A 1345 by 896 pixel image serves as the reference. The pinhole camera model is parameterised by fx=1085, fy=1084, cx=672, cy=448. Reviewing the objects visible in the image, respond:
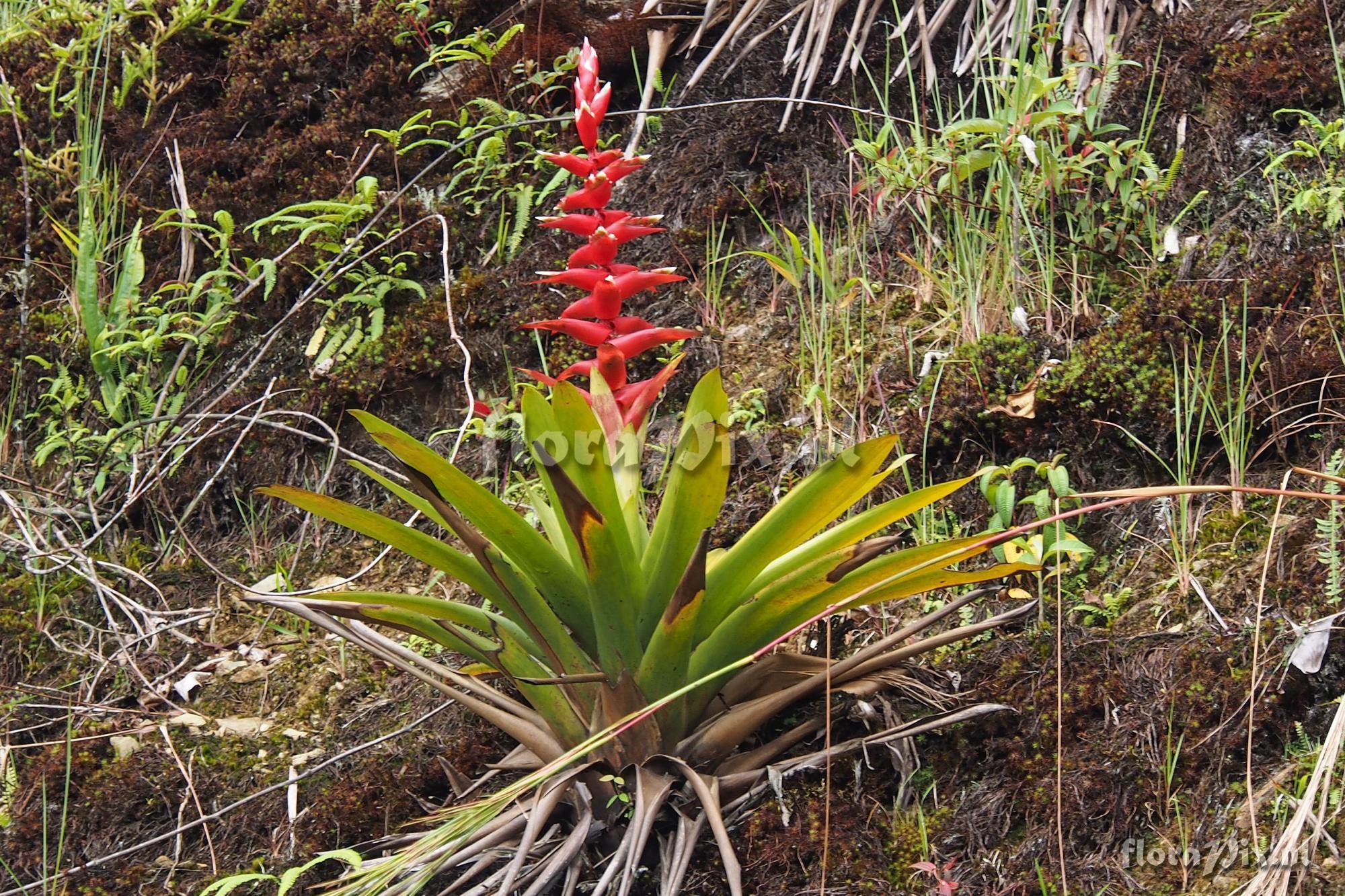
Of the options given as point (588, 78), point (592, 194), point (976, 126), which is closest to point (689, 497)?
point (592, 194)

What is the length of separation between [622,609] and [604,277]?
65 centimetres

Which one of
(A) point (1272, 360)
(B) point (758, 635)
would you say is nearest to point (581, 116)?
(B) point (758, 635)

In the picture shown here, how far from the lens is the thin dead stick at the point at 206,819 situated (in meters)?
2.17

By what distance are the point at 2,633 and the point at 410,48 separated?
2.19m

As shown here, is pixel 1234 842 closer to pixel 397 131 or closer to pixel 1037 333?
pixel 1037 333

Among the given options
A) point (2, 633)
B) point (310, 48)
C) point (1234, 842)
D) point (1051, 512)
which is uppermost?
point (310, 48)

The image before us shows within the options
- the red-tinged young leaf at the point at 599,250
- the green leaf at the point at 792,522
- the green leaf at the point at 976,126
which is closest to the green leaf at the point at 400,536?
the green leaf at the point at 792,522

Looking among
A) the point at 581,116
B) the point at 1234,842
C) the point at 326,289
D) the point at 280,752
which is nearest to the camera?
the point at 1234,842

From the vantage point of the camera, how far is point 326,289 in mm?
3320

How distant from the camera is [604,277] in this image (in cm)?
205

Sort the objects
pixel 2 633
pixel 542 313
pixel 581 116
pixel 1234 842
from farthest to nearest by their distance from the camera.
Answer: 1. pixel 542 313
2. pixel 2 633
3. pixel 581 116
4. pixel 1234 842

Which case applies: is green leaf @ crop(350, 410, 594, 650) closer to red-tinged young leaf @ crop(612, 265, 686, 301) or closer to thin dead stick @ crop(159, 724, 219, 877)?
red-tinged young leaf @ crop(612, 265, 686, 301)

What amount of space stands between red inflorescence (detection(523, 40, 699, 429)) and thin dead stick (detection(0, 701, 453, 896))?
80cm

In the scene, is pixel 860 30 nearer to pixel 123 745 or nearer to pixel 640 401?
pixel 640 401
